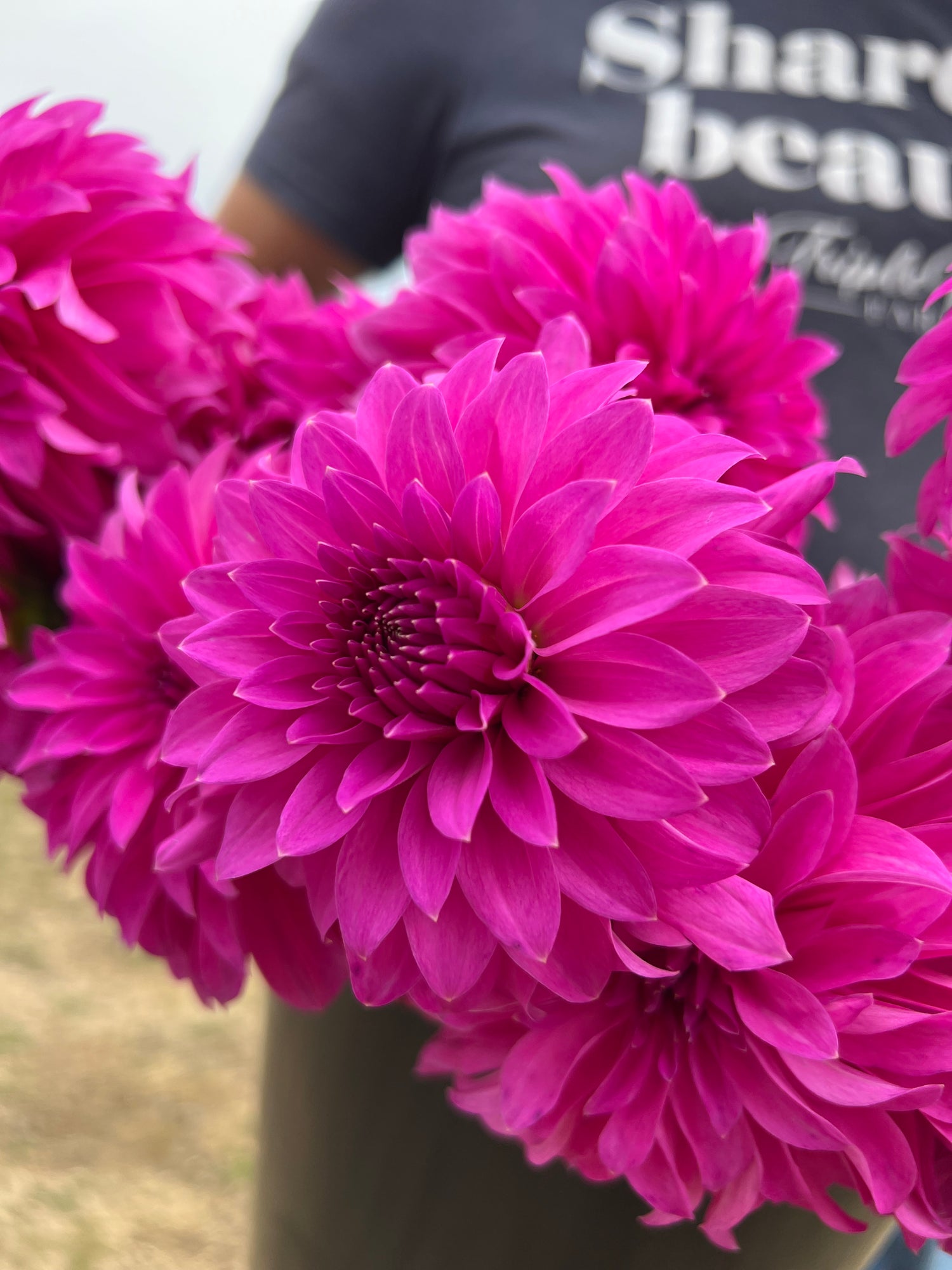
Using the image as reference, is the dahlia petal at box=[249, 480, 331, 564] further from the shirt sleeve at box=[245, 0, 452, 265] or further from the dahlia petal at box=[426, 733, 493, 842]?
the shirt sleeve at box=[245, 0, 452, 265]

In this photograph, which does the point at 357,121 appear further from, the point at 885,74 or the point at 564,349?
the point at 564,349

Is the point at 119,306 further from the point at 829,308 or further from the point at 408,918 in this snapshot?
the point at 829,308

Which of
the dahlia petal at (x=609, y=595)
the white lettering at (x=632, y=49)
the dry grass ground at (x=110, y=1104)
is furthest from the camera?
the white lettering at (x=632, y=49)

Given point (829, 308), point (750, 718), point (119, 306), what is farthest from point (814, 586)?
point (829, 308)

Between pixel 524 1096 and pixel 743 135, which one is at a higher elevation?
pixel 743 135

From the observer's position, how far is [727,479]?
164 mm

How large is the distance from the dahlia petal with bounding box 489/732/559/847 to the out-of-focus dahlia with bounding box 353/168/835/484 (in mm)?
68

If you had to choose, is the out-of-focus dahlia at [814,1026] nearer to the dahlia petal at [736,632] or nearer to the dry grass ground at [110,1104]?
the dahlia petal at [736,632]

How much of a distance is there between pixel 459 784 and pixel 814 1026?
0.18 ft

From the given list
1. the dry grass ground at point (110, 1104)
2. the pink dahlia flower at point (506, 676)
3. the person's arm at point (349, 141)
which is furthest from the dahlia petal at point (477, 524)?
the person's arm at point (349, 141)

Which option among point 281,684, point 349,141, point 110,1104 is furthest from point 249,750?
point 349,141

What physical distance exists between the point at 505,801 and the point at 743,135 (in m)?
0.45

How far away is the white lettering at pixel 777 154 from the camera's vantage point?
1.56 ft

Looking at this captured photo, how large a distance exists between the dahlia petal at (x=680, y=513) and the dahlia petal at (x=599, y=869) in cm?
4
